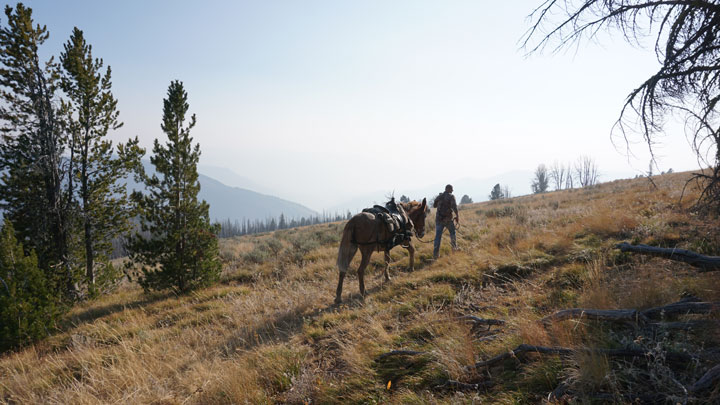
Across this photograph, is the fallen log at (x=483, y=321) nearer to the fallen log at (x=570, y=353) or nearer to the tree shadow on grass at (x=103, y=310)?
the fallen log at (x=570, y=353)

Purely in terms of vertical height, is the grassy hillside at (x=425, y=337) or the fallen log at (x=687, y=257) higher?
the fallen log at (x=687, y=257)

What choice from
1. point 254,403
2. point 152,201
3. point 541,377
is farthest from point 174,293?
point 541,377

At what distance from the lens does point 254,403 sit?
3.55 m

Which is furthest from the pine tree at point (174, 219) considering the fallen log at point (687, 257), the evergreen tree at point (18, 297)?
the fallen log at point (687, 257)

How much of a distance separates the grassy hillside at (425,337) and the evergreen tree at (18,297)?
0.47 meters

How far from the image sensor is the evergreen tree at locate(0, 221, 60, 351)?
6359 millimetres

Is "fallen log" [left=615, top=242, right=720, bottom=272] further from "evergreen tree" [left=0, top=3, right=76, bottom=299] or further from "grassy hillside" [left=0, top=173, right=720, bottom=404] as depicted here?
"evergreen tree" [left=0, top=3, right=76, bottom=299]

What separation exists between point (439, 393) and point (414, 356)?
2.54 feet

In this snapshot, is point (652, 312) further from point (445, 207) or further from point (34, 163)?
point (34, 163)

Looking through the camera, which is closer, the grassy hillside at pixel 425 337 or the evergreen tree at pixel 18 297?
the grassy hillside at pixel 425 337

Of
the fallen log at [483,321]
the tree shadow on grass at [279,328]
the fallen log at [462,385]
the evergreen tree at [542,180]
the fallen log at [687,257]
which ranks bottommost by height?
the tree shadow on grass at [279,328]

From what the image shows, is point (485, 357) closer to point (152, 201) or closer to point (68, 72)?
point (152, 201)

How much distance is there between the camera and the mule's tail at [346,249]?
22.5 ft

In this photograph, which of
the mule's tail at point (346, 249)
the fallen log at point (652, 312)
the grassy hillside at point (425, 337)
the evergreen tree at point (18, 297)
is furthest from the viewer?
the mule's tail at point (346, 249)
